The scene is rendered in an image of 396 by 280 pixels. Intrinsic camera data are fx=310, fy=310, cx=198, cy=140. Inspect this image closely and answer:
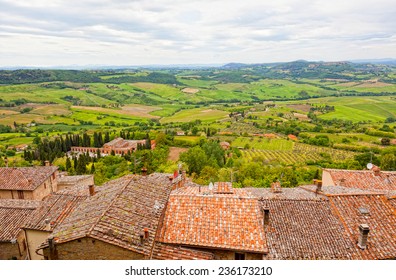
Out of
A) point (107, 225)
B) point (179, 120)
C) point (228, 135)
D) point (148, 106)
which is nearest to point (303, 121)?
point (228, 135)

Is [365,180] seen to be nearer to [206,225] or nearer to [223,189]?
[223,189]

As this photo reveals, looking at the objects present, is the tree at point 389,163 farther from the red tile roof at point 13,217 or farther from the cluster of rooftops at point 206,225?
the red tile roof at point 13,217

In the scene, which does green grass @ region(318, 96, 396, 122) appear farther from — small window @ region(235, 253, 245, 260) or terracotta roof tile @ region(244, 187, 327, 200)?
small window @ region(235, 253, 245, 260)

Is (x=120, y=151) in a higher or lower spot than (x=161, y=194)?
lower

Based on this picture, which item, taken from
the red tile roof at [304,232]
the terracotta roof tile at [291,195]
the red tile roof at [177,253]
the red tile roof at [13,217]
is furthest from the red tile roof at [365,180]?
the red tile roof at [13,217]

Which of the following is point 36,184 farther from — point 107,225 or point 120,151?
point 120,151

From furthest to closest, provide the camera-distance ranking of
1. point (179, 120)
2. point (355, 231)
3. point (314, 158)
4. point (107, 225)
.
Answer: point (179, 120), point (314, 158), point (355, 231), point (107, 225)

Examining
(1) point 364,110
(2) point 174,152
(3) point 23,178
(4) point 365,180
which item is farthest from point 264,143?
(1) point 364,110
